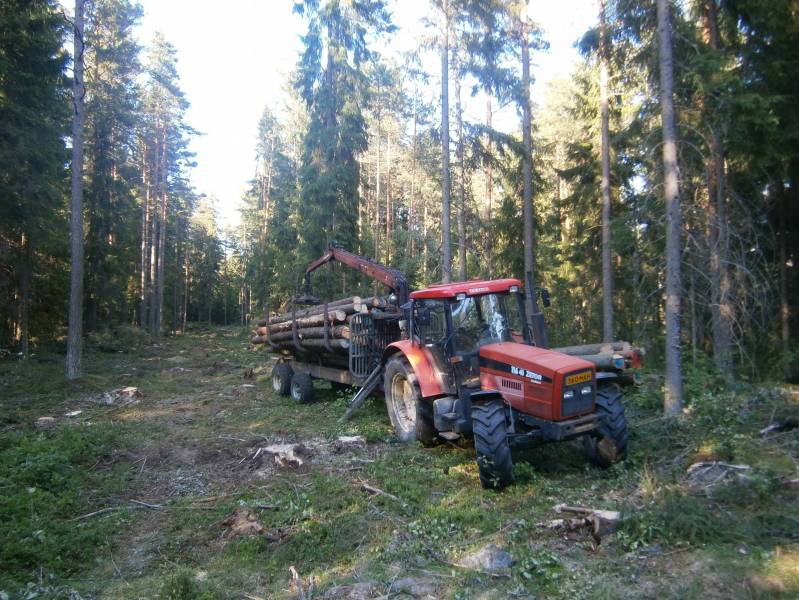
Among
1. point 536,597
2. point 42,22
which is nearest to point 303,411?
point 536,597

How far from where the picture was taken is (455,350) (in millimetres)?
7207

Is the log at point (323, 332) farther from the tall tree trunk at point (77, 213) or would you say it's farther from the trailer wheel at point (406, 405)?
the tall tree trunk at point (77, 213)

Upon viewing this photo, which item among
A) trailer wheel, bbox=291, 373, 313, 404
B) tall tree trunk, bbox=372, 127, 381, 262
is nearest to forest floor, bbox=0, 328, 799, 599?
trailer wheel, bbox=291, 373, 313, 404

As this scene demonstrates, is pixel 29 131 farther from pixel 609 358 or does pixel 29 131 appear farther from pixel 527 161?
pixel 609 358

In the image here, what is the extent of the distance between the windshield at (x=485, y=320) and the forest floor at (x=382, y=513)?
168cm

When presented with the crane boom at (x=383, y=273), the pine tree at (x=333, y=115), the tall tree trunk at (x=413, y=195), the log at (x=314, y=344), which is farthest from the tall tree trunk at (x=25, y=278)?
the tall tree trunk at (x=413, y=195)

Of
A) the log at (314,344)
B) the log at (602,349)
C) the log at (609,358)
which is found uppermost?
the log at (314,344)

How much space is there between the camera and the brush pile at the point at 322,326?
1029cm

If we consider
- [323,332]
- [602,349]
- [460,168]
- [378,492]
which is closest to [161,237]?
[460,168]

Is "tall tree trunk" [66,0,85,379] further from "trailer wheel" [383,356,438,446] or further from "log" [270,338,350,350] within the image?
"trailer wheel" [383,356,438,446]

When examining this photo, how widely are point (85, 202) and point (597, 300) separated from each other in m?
22.4

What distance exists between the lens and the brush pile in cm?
1029

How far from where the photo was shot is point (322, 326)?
1100 centimetres

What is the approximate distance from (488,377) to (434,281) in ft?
50.5
